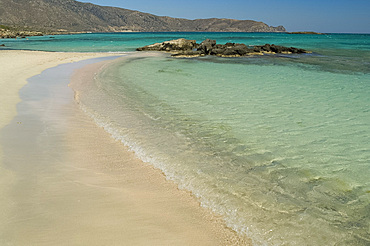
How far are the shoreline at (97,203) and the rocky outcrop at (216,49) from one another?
28666mm

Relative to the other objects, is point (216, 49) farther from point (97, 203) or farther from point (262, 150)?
point (97, 203)

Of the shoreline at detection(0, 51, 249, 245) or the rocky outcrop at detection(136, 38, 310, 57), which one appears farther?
the rocky outcrop at detection(136, 38, 310, 57)

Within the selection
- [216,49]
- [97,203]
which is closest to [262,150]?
[97,203]

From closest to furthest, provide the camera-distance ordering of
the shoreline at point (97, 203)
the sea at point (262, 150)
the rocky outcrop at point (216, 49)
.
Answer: the shoreline at point (97, 203) → the sea at point (262, 150) → the rocky outcrop at point (216, 49)

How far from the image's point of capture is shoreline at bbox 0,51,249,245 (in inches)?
126

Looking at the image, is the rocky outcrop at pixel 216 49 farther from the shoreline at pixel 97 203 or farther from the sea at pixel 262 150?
the shoreline at pixel 97 203

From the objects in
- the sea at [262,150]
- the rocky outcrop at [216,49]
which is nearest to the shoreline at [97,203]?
the sea at [262,150]

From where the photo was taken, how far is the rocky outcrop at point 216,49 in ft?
108

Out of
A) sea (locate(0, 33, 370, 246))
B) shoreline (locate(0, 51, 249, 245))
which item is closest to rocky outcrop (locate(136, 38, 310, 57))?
sea (locate(0, 33, 370, 246))

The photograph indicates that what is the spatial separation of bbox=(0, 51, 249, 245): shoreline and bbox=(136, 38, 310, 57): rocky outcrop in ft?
94.0

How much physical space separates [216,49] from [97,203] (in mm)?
32480

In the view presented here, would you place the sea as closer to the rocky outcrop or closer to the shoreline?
the shoreline

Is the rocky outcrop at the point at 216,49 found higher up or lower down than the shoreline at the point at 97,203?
higher up

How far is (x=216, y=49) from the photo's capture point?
3431 centimetres
